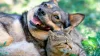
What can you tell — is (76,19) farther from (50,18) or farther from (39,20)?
(39,20)

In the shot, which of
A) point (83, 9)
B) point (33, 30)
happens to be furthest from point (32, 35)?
point (83, 9)

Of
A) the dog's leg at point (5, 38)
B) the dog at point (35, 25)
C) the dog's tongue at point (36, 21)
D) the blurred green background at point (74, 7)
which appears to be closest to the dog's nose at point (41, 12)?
the dog at point (35, 25)

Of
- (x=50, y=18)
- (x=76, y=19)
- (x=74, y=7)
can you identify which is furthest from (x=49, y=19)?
(x=74, y=7)

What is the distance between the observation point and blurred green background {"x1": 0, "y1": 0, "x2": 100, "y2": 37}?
10865mm

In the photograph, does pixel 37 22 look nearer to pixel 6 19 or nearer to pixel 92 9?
pixel 6 19

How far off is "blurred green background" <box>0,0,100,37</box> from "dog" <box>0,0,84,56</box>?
3304mm

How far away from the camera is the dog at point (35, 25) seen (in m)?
6.70

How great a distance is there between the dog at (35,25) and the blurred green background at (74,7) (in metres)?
3.30

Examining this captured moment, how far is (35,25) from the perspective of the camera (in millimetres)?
6762

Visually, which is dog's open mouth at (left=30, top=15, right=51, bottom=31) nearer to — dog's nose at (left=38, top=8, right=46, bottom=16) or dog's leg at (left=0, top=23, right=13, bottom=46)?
dog's nose at (left=38, top=8, right=46, bottom=16)

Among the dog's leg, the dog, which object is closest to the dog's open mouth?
the dog

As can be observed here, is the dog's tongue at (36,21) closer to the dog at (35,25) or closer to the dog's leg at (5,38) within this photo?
the dog at (35,25)

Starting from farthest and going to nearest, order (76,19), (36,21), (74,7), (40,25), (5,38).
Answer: (74,7)
(76,19)
(36,21)
(40,25)
(5,38)

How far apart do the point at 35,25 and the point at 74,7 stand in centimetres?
543
